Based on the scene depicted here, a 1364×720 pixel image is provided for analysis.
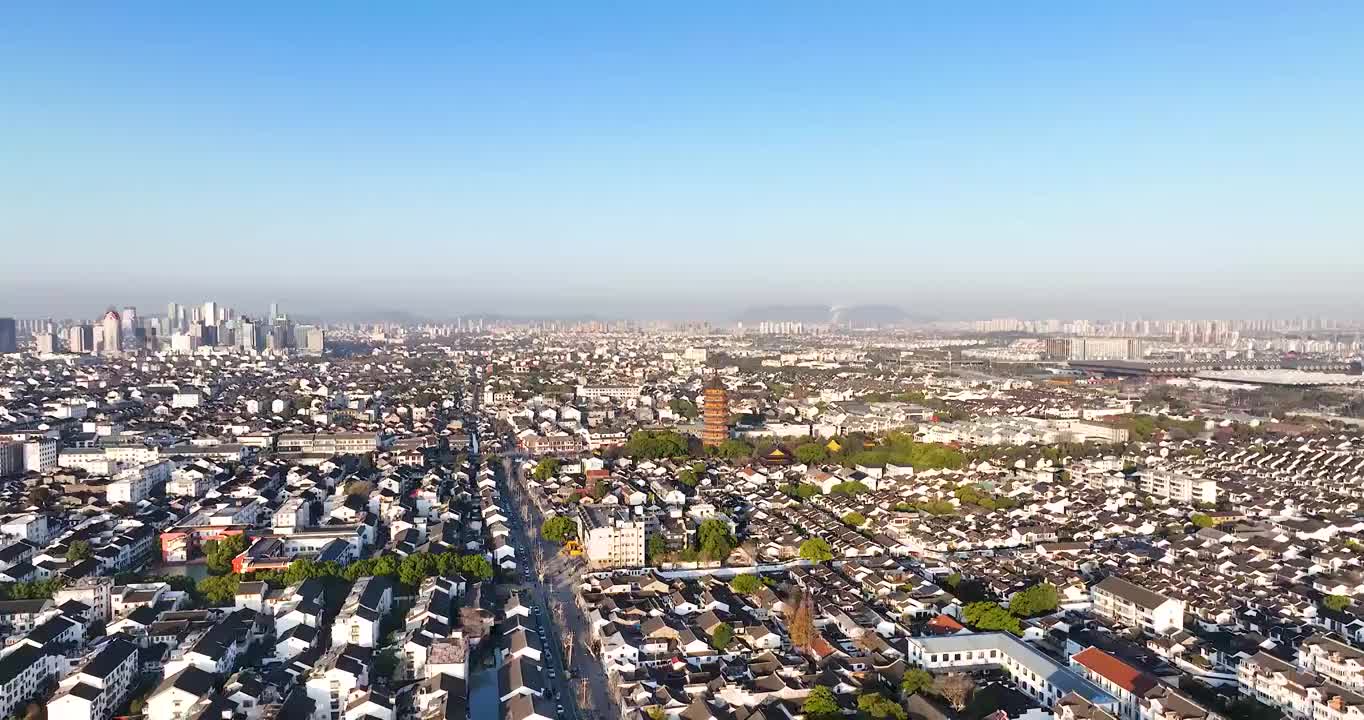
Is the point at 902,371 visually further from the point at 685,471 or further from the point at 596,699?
the point at 596,699

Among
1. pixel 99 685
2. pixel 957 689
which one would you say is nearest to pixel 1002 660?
pixel 957 689

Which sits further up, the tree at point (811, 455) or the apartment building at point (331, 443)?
the tree at point (811, 455)

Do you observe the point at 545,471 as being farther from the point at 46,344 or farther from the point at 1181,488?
the point at 46,344

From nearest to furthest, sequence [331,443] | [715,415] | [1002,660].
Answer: [1002,660] < [331,443] < [715,415]

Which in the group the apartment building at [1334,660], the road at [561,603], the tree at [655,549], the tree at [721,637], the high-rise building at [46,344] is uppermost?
the apartment building at [1334,660]

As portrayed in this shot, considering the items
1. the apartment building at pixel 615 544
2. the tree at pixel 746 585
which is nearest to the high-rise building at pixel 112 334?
the apartment building at pixel 615 544

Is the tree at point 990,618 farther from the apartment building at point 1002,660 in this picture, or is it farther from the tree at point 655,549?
the tree at point 655,549

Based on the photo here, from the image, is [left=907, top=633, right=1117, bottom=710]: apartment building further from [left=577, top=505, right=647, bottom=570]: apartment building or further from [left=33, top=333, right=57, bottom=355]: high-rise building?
[left=33, top=333, right=57, bottom=355]: high-rise building
